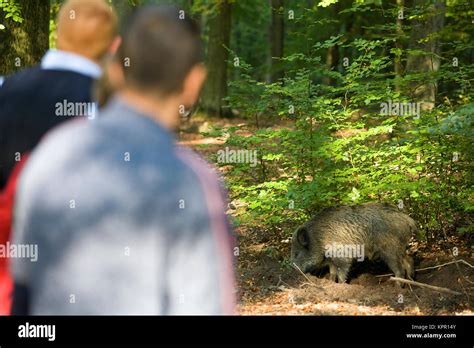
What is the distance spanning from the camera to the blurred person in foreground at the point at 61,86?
3090 millimetres

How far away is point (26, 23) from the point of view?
9125mm

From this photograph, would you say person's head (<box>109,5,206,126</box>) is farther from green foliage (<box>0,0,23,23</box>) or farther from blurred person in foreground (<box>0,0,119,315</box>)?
green foliage (<box>0,0,23,23</box>)

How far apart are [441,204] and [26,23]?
276 inches

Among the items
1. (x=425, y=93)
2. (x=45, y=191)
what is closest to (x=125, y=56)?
(x=45, y=191)

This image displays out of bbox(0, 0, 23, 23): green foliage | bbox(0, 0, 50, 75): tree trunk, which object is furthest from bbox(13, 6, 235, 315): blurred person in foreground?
bbox(0, 0, 50, 75): tree trunk

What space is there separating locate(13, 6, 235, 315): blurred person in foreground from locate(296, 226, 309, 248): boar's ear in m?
6.91

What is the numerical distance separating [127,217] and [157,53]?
51cm

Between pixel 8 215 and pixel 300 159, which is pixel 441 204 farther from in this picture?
pixel 8 215

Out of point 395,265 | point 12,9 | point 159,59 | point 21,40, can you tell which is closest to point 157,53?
point 159,59

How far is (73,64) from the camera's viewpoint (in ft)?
10.5

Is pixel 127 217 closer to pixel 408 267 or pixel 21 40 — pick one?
pixel 408 267

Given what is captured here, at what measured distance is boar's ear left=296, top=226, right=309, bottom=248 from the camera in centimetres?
852

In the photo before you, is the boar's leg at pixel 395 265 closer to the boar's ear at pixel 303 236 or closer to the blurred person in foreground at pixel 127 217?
the boar's ear at pixel 303 236

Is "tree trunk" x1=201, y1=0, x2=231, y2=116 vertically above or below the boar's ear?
above
